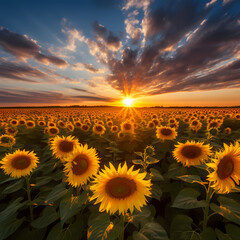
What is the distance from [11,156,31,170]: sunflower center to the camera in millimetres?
2812

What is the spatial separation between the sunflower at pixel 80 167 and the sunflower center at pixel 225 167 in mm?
1695

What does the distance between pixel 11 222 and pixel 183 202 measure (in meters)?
2.78

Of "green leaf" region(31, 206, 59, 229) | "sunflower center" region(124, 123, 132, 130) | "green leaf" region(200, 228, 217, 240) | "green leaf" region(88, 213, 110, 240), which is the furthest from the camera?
"sunflower center" region(124, 123, 132, 130)

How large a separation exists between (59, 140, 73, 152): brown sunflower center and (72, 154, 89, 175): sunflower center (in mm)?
721

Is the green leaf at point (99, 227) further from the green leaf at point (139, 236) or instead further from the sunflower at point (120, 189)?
the green leaf at point (139, 236)

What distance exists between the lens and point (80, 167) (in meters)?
2.20

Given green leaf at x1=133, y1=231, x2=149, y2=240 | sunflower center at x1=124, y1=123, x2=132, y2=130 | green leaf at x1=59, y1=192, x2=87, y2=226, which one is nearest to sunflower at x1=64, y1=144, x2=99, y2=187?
green leaf at x1=59, y1=192, x2=87, y2=226

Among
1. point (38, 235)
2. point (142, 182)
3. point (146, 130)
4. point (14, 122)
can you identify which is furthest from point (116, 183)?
point (14, 122)

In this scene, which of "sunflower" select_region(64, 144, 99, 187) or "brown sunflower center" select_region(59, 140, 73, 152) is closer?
"sunflower" select_region(64, 144, 99, 187)

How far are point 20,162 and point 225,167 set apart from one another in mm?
3455

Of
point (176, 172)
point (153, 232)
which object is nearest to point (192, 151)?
point (176, 172)

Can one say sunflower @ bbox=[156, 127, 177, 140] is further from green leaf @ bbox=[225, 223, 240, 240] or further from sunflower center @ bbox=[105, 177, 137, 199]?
sunflower center @ bbox=[105, 177, 137, 199]

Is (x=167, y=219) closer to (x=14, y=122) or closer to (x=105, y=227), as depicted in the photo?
(x=105, y=227)

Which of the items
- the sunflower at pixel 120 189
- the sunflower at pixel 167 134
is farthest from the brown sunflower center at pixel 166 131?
the sunflower at pixel 120 189
